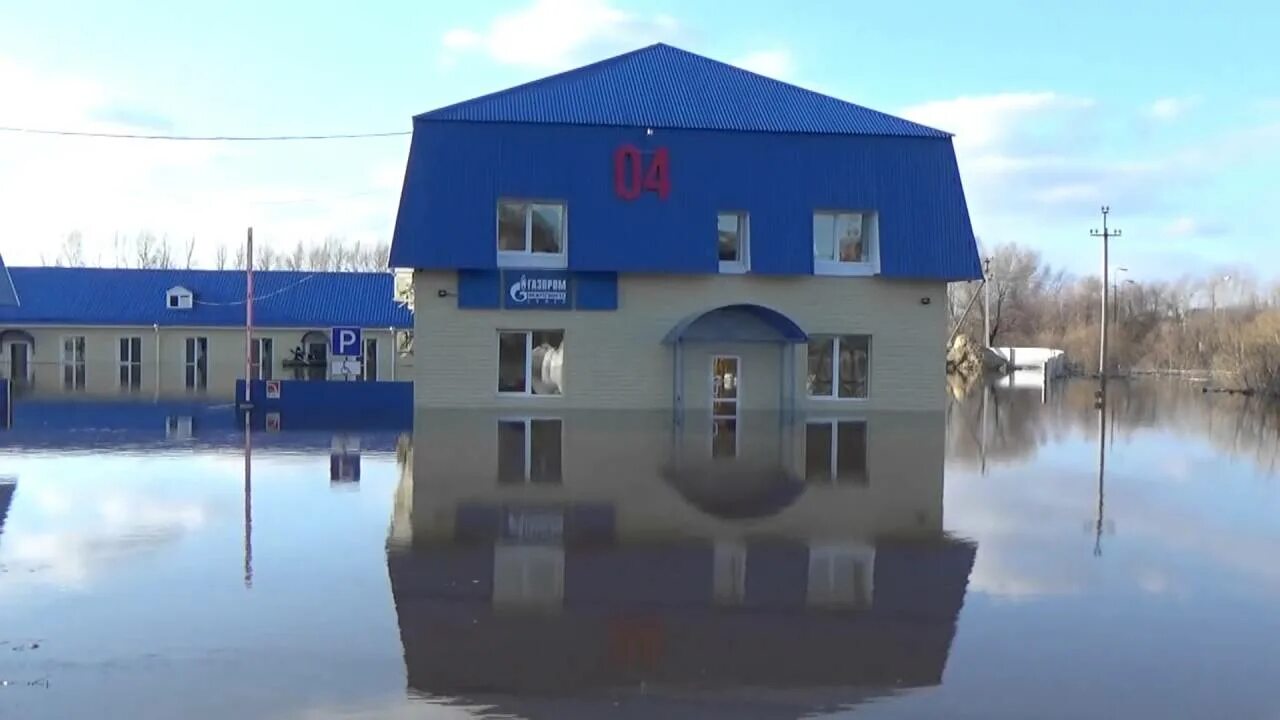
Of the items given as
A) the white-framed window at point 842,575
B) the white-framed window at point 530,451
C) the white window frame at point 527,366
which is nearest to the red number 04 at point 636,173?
the white window frame at point 527,366

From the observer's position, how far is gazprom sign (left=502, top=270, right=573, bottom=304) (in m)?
26.4

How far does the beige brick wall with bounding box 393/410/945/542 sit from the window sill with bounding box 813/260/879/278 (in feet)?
15.0

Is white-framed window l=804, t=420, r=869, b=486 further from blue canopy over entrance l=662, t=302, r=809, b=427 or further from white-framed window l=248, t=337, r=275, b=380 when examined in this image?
white-framed window l=248, t=337, r=275, b=380

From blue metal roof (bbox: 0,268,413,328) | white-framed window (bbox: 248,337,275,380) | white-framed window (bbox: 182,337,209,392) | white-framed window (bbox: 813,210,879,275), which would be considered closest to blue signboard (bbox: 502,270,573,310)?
white-framed window (bbox: 813,210,879,275)

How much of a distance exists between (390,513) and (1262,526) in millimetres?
9879

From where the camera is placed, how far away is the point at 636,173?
88.7 ft

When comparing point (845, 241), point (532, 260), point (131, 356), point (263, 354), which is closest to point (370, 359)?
point (263, 354)

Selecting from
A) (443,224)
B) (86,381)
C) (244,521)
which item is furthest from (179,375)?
(244,521)

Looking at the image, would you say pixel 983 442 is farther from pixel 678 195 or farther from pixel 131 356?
pixel 131 356

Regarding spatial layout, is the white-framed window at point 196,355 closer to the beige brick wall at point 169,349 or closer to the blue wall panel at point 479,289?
the beige brick wall at point 169,349

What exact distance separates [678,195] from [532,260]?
386 cm

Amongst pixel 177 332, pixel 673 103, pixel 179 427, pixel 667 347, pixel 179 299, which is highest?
pixel 673 103

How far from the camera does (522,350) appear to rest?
2686 centimetres

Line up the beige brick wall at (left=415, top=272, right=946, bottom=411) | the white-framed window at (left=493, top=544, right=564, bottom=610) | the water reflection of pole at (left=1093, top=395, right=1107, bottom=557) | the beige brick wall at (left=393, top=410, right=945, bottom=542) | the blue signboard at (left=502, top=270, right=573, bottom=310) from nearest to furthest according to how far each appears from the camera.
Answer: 1. the white-framed window at (left=493, top=544, right=564, bottom=610)
2. the water reflection of pole at (left=1093, top=395, right=1107, bottom=557)
3. the beige brick wall at (left=393, top=410, right=945, bottom=542)
4. the beige brick wall at (left=415, top=272, right=946, bottom=411)
5. the blue signboard at (left=502, top=270, right=573, bottom=310)
